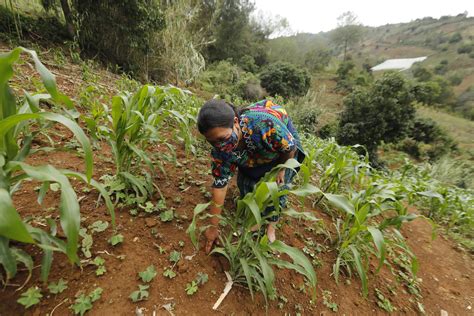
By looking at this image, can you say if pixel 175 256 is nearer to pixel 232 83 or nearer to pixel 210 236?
pixel 210 236

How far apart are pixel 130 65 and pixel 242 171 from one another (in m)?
4.73

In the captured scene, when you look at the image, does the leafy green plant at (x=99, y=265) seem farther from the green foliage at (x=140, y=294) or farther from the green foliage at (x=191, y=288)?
the green foliage at (x=191, y=288)

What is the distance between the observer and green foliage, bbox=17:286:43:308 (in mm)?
813

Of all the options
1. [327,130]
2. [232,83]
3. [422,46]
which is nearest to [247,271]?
[232,83]

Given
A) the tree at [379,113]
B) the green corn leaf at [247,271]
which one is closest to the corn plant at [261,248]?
the green corn leaf at [247,271]

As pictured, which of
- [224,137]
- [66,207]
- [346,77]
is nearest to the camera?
[66,207]

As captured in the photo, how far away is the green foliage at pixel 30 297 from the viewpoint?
81cm

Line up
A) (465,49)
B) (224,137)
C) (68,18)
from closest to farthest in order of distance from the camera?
(224,137), (68,18), (465,49)

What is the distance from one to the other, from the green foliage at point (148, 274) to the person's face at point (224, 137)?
685mm

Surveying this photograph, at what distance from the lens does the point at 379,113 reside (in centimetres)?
930

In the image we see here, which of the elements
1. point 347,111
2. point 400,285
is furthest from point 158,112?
point 347,111

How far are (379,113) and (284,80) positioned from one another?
6.24 meters

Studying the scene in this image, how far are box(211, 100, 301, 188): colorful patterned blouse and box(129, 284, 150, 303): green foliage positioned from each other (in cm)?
60

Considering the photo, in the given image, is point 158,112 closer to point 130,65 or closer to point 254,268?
point 254,268
